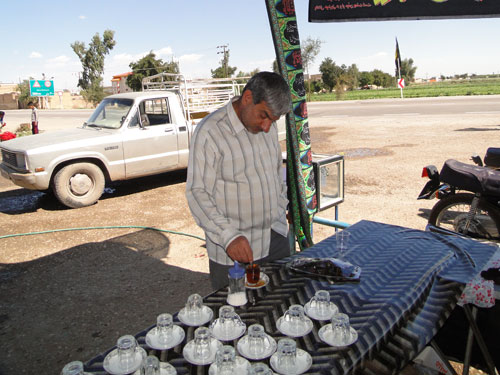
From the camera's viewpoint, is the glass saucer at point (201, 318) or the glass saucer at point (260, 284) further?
the glass saucer at point (260, 284)

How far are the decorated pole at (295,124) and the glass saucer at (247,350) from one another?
2.25 m

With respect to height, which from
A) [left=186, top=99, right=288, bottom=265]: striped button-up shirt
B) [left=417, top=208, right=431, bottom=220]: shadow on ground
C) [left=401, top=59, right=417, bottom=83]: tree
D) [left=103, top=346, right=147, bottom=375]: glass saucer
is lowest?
[left=417, top=208, right=431, bottom=220]: shadow on ground

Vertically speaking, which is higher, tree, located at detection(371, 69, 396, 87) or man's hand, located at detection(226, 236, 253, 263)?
tree, located at detection(371, 69, 396, 87)

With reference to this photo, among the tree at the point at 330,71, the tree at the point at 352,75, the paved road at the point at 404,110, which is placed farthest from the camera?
the tree at the point at 352,75

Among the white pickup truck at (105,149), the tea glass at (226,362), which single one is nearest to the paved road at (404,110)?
the white pickup truck at (105,149)

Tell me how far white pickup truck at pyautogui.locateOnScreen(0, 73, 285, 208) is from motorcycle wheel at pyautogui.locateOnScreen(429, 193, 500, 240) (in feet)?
17.4

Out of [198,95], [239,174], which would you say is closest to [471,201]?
[239,174]

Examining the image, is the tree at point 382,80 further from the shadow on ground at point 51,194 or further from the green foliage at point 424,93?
the shadow on ground at point 51,194

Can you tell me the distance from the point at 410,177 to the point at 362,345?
25.7ft

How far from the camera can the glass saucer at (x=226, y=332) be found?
1731mm

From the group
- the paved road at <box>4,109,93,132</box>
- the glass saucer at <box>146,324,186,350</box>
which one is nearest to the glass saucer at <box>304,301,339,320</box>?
the glass saucer at <box>146,324,186,350</box>

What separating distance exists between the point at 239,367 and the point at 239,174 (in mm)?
1261

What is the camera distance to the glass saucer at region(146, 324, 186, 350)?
168 centimetres

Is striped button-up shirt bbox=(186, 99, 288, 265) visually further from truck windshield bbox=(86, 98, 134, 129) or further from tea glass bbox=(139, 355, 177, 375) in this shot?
truck windshield bbox=(86, 98, 134, 129)
